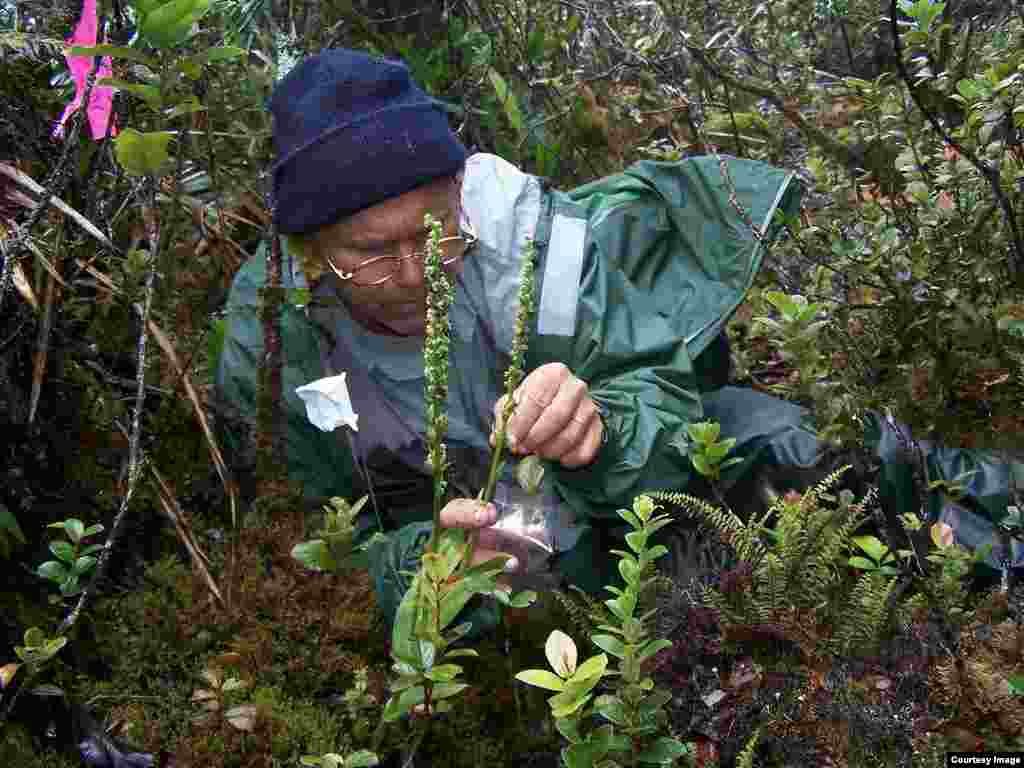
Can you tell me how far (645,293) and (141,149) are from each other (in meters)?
1.80

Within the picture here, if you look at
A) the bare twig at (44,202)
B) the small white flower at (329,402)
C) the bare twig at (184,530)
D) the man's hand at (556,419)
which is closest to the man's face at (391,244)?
the small white flower at (329,402)

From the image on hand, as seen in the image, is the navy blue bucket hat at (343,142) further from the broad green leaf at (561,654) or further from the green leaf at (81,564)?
the broad green leaf at (561,654)

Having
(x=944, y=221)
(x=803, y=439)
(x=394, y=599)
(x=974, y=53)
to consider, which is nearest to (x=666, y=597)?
(x=394, y=599)

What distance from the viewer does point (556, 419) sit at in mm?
2293

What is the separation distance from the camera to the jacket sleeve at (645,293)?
8.68 feet

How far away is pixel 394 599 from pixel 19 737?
84 centimetres

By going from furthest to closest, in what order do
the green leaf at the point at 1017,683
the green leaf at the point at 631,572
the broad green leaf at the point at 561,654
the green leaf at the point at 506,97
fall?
1. the green leaf at the point at 506,97
2. the green leaf at the point at 631,572
3. the broad green leaf at the point at 561,654
4. the green leaf at the point at 1017,683

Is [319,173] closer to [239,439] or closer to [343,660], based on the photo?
[239,439]

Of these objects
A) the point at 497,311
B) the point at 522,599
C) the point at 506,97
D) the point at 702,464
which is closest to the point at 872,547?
Result: the point at 702,464

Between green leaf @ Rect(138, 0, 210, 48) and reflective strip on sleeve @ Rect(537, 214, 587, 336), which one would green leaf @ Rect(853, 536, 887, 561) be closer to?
reflective strip on sleeve @ Rect(537, 214, 587, 336)

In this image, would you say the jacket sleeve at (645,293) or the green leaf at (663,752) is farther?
the jacket sleeve at (645,293)

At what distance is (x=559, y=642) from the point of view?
1539 mm

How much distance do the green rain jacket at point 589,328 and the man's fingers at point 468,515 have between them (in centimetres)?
58

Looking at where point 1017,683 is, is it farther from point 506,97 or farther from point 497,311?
point 506,97
